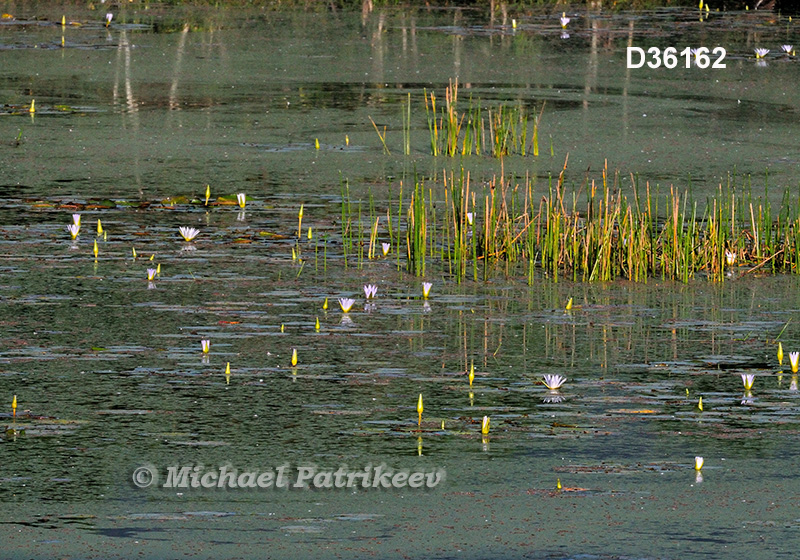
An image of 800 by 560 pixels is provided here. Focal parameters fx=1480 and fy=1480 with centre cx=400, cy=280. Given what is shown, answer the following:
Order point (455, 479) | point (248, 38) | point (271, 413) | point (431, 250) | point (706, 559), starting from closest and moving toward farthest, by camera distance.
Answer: point (706, 559)
point (455, 479)
point (271, 413)
point (431, 250)
point (248, 38)

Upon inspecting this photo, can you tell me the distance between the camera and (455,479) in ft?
11.5

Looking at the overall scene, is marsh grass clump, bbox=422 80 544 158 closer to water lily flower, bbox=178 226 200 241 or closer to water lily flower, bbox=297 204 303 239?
water lily flower, bbox=297 204 303 239

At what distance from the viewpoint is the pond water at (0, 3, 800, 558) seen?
325 cm

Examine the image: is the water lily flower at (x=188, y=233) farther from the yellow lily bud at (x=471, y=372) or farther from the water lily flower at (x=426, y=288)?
the yellow lily bud at (x=471, y=372)

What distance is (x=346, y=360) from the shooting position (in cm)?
452

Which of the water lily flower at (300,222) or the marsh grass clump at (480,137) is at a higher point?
the marsh grass clump at (480,137)

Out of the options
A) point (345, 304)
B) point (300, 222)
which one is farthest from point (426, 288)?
point (300, 222)

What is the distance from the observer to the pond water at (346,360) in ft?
10.7

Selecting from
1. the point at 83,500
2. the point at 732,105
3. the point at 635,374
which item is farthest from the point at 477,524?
the point at 732,105

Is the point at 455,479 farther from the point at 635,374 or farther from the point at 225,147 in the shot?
the point at 225,147

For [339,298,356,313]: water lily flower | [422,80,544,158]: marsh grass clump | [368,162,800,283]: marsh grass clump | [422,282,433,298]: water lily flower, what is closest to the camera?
[339,298,356,313]: water lily flower

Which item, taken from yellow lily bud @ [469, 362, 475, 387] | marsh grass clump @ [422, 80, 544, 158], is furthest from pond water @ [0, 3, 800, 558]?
marsh grass clump @ [422, 80, 544, 158]

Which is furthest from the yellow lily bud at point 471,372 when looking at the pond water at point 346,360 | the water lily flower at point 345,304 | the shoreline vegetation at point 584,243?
the shoreline vegetation at point 584,243

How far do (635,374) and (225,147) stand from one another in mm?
4653
